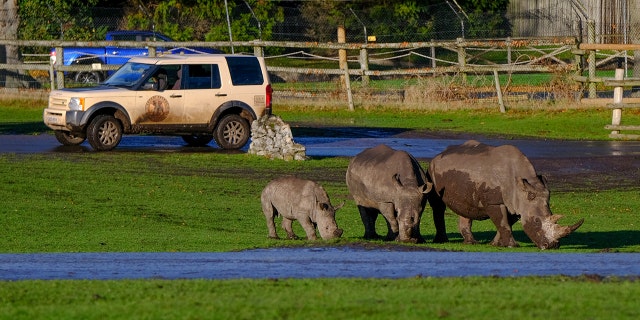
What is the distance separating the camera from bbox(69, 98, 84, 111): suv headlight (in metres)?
24.9

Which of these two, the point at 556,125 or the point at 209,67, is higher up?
the point at 209,67

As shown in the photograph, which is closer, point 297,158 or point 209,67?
point 297,158

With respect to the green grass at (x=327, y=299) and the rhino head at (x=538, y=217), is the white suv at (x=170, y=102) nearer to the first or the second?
the rhino head at (x=538, y=217)

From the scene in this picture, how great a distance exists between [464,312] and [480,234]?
8377 millimetres

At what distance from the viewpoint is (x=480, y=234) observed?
648 inches

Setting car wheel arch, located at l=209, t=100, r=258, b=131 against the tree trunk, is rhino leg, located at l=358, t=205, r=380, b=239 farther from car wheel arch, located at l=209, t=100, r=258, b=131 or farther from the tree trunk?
the tree trunk

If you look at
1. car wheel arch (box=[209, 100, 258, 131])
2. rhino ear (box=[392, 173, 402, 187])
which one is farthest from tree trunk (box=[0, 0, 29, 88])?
rhino ear (box=[392, 173, 402, 187])

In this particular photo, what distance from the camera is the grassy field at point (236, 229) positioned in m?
8.37

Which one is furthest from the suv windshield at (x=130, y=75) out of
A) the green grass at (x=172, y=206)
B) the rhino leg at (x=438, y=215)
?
the rhino leg at (x=438, y=215)

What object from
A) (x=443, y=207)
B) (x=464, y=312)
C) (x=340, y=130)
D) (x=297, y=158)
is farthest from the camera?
(x=340, y=130)

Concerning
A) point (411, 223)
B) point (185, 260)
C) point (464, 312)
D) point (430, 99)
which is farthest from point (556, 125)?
point (464, 312)

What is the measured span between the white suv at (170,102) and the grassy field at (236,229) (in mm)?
A: 981

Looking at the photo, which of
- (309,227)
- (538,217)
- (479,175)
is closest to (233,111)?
(309,227)

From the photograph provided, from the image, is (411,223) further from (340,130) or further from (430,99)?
(430,99)
